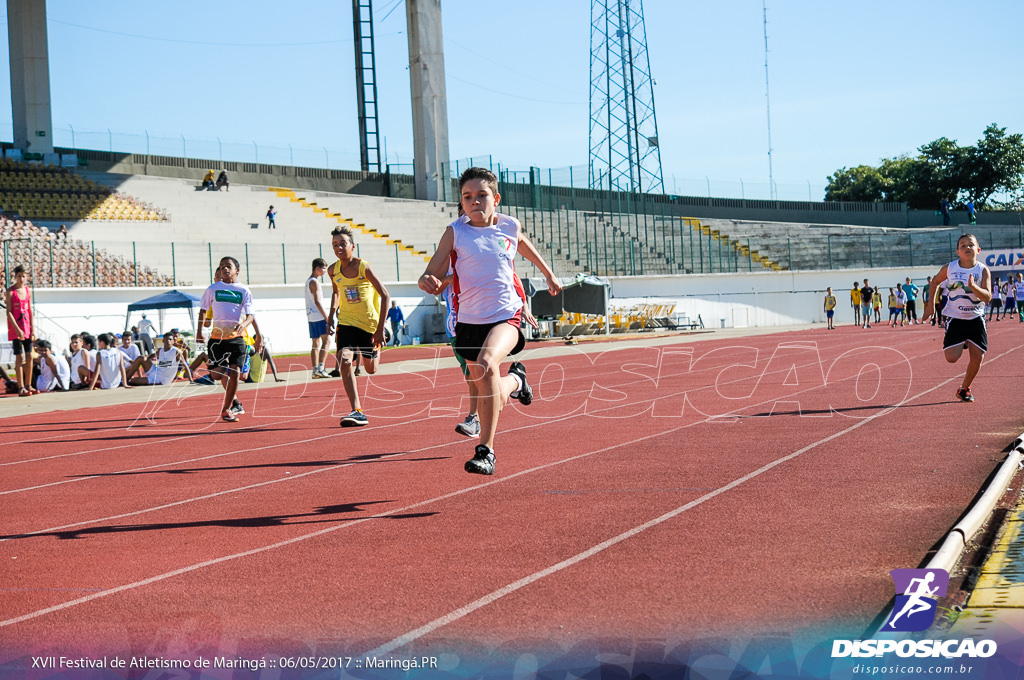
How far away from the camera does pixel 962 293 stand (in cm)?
1075

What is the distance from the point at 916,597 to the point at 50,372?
1793 cm

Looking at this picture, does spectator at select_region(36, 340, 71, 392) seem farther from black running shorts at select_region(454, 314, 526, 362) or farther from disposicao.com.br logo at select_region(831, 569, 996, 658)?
disposicao.com.br logo at select_region(831, 569, 996, 658)

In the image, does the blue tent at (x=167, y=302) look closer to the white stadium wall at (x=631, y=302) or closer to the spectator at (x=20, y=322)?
the white stadium wall at (x=631, y=302)

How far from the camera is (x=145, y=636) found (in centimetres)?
367

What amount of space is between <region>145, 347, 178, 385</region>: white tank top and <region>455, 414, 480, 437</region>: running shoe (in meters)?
12.7

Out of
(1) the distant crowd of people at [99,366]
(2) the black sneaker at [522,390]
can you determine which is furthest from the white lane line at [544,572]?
(1) the distant crowd of people at [99,366]

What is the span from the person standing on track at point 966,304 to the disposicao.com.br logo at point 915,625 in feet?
24.3

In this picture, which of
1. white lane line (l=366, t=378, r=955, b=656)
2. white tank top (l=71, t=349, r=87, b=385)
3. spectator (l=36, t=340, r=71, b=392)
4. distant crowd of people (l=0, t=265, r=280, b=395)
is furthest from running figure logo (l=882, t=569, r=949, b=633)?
white tank top (l=71, t=349, r=87, b=385)

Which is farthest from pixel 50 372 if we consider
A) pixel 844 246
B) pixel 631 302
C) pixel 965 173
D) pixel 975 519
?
pixel 965 173

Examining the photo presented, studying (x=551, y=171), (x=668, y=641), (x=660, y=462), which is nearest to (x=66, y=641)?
(x=668, y=641)

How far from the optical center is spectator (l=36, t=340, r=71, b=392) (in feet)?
60.5

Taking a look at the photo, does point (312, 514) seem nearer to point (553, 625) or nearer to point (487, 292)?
point (487, 292)

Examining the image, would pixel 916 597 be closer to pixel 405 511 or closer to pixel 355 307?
pixel 405 511

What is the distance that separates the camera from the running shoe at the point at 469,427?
7.35 metres
